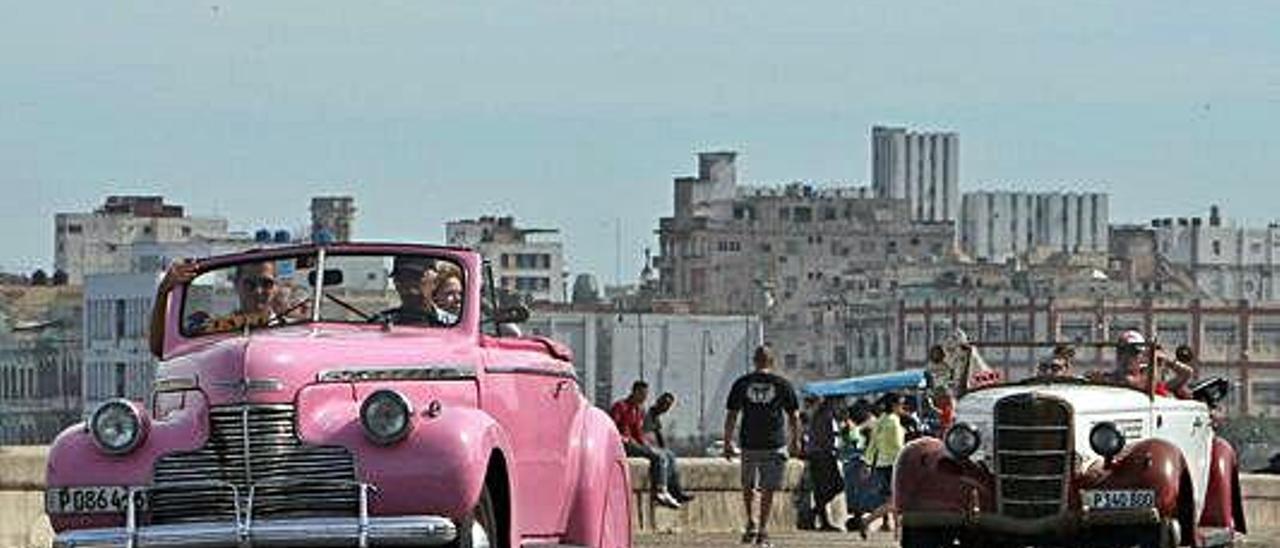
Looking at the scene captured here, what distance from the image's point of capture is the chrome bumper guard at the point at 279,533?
18.2 m

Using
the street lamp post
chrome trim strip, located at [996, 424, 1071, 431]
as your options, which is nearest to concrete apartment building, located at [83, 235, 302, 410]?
chrome trim strip, located at [996, 424, 1071, 431]

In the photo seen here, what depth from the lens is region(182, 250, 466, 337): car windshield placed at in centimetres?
2006

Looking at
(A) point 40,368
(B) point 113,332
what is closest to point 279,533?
(B) point 113,332

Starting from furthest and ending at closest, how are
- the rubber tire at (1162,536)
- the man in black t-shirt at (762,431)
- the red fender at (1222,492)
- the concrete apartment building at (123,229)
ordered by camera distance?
the concrete apartment building at (123,229)
the man in black t-shirt at (762,431)
the red fender at (1222,492)
the rubber tire at (1162,536)

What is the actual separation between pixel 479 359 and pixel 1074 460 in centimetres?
798

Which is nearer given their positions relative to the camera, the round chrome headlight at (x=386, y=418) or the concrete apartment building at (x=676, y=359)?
the round chrome headlight at (x=386, y=418)

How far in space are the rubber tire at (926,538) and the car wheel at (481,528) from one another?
824cm

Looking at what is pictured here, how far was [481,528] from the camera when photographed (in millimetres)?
18812

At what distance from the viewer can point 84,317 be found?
11106 centimetres

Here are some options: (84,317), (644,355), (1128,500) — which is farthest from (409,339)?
(644,355)

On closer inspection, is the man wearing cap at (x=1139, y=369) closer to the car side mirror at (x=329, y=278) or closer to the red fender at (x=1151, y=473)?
the red fender at (x=1151, y=473)

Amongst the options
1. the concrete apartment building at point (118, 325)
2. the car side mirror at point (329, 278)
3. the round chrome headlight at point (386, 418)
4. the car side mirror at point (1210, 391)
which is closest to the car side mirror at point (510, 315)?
the car side mirror at point (329, 278)

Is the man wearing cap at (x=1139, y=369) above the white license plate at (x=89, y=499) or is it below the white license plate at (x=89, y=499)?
above

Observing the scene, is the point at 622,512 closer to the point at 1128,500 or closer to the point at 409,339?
the point at 409,339
